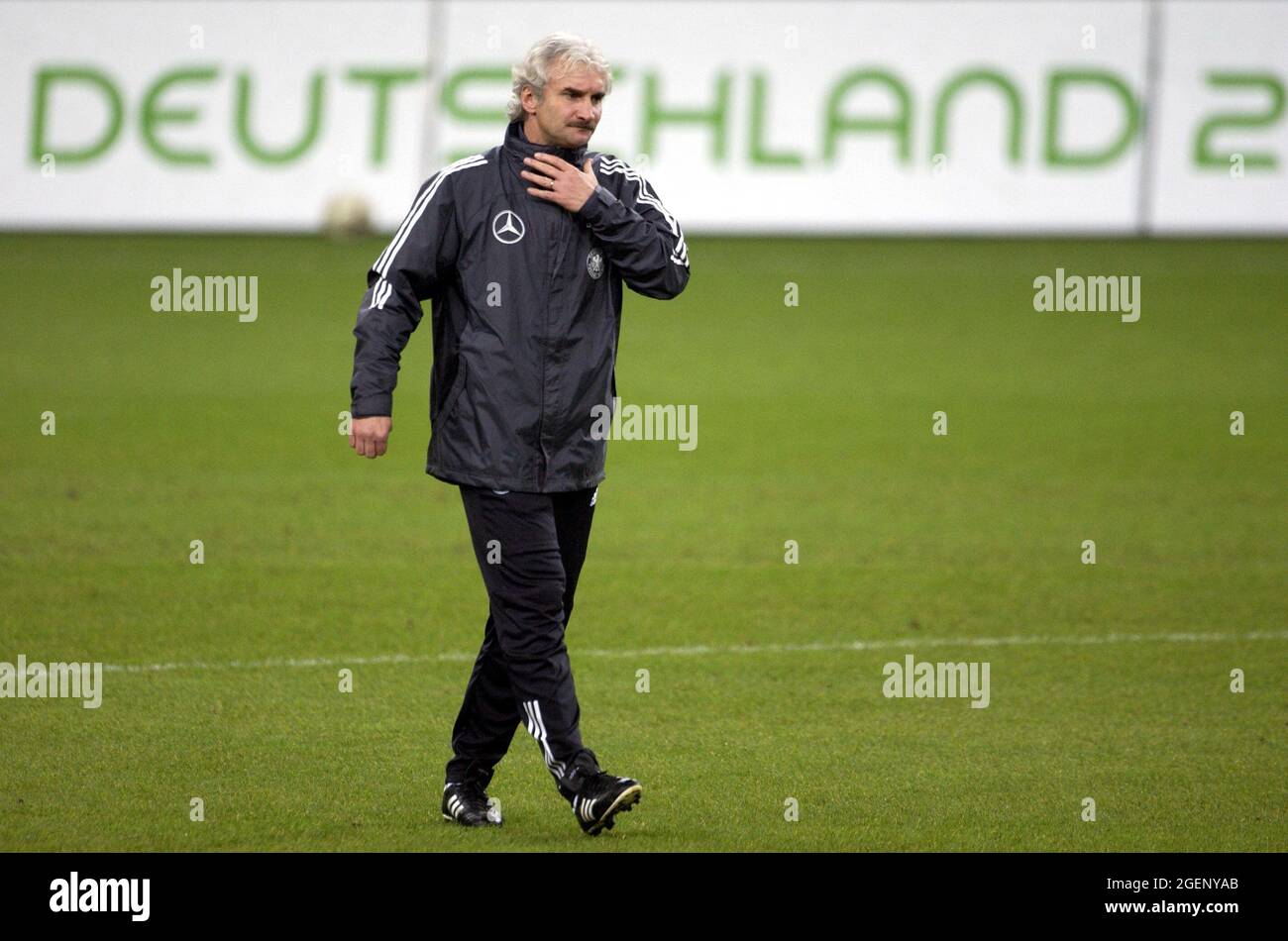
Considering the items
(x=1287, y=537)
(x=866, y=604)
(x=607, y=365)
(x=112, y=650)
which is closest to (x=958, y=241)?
(x=1287, y=537)

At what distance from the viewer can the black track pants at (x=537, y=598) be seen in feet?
18.2

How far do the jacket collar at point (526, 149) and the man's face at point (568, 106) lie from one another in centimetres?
2

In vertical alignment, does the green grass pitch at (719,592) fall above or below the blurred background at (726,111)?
below

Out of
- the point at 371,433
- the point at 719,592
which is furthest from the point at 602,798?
the point at 719,592

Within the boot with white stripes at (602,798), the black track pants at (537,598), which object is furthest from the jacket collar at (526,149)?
the boot with white stripes at (602,798)

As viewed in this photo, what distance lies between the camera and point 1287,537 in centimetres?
1079

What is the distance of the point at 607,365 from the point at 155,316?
14.6 metres

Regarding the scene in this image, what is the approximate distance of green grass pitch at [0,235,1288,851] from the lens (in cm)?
620

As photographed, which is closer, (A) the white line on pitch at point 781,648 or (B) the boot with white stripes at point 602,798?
(B) the boot with white stripes at point 602,798

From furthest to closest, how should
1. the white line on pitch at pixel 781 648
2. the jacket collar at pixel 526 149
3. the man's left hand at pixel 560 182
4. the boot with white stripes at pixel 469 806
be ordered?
the white line on pitch at pixel 781 648
the boot with white stripes at pixel 469 806
the jacket collar at pixel 526 149
the man's left hand at pixel 560 182

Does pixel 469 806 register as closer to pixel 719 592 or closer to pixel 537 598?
pixel 537 598

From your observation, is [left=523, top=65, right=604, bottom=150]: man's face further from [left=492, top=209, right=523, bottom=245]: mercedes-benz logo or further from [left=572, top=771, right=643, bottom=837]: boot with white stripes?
[left=572, top=771, right=643, bottom=837]: boot with white stripes

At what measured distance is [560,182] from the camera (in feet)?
17.8

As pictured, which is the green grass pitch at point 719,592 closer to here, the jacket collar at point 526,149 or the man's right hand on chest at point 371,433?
the man's right hand on chest at point 371,433
